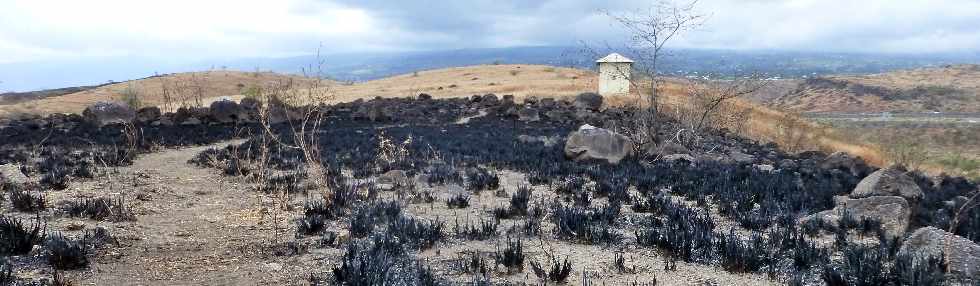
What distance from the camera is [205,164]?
14578 millimetres

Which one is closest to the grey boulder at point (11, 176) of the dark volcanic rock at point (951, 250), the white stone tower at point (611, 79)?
the dark volcanic rock at point (951, 250)

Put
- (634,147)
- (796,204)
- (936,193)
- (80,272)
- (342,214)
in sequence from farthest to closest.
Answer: (634,147) < (936,193) < (796,204) < (342,214) < (80,272)

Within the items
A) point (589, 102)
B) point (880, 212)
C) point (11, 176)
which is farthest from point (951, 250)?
point (589, 102)

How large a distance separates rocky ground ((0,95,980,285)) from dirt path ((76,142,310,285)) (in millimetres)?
34

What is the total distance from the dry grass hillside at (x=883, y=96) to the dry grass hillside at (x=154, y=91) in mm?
50567

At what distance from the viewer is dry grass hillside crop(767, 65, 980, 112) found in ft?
222

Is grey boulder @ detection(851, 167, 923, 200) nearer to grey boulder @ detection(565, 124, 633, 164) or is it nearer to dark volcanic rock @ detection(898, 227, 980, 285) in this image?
dark volcanic rock @ detection(898, 227, 980, 285)

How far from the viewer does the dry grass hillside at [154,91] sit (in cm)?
4258

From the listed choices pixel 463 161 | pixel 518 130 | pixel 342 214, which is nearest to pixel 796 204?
pixel 342 214

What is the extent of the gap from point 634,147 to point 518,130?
9599 millimetres

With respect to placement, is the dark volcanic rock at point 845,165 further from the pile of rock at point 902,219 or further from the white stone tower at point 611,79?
the white stone tower at point 611,79

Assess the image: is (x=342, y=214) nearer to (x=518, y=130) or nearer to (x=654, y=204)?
(x=654, y=204)

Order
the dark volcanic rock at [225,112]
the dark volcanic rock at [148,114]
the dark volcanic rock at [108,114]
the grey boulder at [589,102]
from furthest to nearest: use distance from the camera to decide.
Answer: the grey boulder at [589,102]
the dark volcanic rock at [225,112]
the dark volcanic rock at [148,114]
the dark volcanic rock at [108,114]

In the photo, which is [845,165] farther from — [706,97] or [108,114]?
[108,114]
